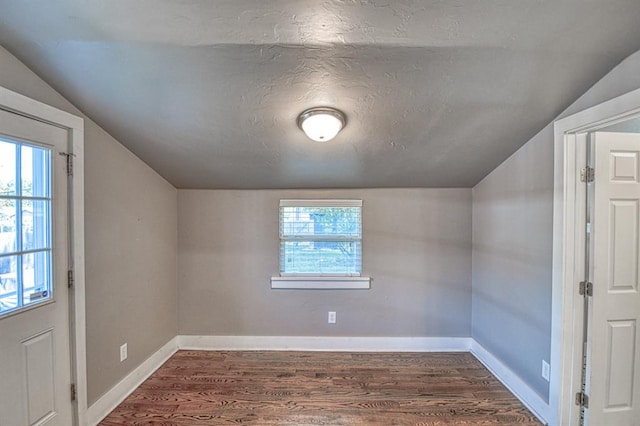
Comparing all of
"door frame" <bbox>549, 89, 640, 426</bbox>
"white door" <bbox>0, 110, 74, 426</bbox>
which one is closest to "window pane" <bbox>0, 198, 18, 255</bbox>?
"white door" <bbox>0, 110, 74, 426</bbox>

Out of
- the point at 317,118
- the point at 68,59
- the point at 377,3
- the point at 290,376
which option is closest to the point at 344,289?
the point at 290,376

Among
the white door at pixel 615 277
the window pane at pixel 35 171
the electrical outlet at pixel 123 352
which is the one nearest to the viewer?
the window pane at pixel 35 171

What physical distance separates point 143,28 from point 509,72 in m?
1.83

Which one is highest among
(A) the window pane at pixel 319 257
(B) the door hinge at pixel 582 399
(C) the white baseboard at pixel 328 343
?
(A) the window pane at pixel 319 257

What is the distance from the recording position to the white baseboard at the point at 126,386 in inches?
77.5

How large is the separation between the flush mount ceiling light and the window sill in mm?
1577

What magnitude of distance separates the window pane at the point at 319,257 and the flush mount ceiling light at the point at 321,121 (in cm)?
138

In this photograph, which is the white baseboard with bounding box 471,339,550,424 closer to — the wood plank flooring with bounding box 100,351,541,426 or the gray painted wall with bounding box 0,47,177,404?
the wood plank flooring with bounding box 100,351,541,426

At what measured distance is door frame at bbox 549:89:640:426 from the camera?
1815 mm

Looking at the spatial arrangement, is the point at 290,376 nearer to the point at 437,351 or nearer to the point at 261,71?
the point at 437,351

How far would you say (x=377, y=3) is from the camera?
1223 mm

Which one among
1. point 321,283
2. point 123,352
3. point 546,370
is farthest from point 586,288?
point 123,352

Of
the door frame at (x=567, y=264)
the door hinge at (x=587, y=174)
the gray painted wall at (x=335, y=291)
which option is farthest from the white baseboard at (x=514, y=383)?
the door hinge at (x=587, y=174)

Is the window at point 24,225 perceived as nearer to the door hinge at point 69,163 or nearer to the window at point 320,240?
the door hinge at point 69,163
